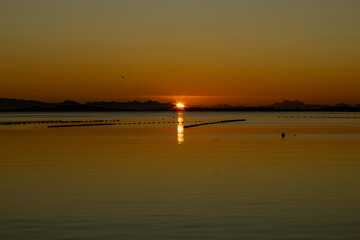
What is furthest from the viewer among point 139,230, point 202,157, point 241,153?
point 241,153

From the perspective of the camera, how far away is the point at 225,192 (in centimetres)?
2300

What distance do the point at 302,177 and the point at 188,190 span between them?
7.33 metres

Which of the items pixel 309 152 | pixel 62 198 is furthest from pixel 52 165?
pixel 309 152

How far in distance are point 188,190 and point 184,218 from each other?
5664 millimetres

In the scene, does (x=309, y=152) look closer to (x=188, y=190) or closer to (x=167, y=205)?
(x=188, y=190)

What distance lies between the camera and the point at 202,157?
129 feet

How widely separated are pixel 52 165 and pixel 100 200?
1334 cm

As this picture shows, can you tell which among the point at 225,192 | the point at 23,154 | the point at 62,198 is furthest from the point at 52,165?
the point at 225,192

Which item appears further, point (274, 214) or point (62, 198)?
point (62, 198)

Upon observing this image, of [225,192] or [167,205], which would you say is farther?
[225,192]

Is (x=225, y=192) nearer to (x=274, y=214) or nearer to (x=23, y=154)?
(x=274, y=214)

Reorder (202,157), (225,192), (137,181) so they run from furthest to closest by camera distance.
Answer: (202,157), (137,181), (225,192)

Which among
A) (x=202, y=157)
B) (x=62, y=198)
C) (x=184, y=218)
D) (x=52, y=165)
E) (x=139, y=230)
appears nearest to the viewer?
(x=139, y=230)

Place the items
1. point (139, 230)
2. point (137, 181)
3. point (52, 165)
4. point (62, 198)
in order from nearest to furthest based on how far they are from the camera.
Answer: point (139, 230) → point (62, 198) → point (137, 181) → point (52, 165)
